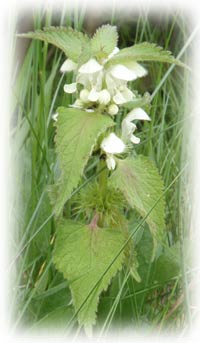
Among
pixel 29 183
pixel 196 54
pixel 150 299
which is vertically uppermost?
pixel 196 54

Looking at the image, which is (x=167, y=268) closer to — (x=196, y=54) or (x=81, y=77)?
(x=81, y=77)

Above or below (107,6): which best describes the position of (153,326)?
below

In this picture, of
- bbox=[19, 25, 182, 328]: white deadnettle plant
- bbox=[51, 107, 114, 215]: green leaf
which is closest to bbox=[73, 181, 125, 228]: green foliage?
bbox=[19, 25, 182, 328]: white deadnettle plant

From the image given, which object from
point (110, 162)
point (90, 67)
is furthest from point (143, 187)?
point (90, 67)

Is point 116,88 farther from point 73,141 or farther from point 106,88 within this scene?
point 73,141

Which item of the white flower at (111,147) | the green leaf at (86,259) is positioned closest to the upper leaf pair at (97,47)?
the white flower at (111,147)

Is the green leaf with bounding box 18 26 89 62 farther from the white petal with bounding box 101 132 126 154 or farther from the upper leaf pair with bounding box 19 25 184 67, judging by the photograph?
the white petal with bounding box 101 132 126 154

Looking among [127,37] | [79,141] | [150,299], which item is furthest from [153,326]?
[127,37]

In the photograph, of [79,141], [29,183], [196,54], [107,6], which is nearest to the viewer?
[79,141]
